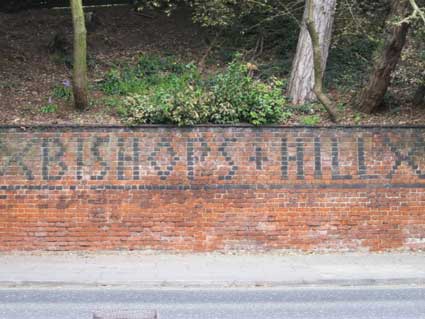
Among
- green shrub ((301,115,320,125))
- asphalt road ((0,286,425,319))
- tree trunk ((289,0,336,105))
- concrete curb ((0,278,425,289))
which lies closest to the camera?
asphalt road ((0,286,425,319))

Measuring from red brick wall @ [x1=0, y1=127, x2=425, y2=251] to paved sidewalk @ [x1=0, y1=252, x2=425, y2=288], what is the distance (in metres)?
0.40

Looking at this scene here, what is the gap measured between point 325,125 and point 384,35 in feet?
10.2

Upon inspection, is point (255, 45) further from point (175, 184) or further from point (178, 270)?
point (178, 270)

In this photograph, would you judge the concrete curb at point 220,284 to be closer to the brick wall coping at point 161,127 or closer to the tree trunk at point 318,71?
the brick wall coping at point 161,127

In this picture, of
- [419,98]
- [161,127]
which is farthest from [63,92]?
[419,98]

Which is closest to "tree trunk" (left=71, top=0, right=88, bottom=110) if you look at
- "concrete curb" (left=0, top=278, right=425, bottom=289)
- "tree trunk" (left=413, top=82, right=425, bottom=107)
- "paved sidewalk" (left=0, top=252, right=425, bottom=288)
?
"paved sidewalk" (left=0, top=252, right=425, bottom=288)

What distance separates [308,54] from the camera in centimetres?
1489

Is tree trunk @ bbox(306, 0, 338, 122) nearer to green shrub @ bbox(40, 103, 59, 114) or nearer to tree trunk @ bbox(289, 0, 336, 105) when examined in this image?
Result: tree trunk @ bbox(289, 0, 336, 105)

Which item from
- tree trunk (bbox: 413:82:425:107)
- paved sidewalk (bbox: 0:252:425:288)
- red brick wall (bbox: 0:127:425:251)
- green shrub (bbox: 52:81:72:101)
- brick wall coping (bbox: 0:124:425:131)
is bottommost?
paved sidewalk (bbox: 0:252:425:288)

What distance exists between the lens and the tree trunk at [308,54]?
14797mm

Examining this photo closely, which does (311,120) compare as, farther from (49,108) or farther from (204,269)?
(49,108)

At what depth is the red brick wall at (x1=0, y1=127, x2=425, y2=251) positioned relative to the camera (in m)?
12.1

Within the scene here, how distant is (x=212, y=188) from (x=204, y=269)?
2023 mm

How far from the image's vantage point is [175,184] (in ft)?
40.1
